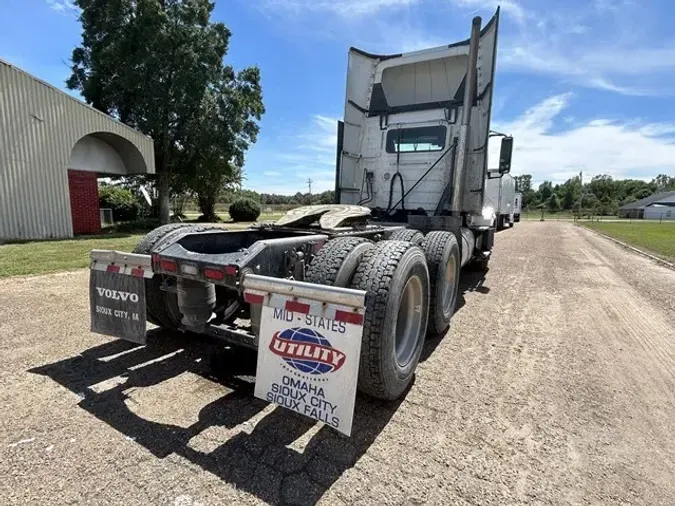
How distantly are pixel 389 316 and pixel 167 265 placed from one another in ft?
5.67

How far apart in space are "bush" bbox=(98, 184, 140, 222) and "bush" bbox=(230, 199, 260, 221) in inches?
259

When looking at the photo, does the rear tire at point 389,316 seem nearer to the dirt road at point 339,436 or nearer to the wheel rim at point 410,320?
the wheel rim at point 410,320

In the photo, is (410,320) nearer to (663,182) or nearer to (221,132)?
(221,132)

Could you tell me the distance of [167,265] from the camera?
2842 millimetres

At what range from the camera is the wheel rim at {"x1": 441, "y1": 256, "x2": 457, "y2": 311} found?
15.1 ft

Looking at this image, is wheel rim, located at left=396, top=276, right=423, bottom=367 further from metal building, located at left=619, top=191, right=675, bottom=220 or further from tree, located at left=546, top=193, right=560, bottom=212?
tree, located at left=546, top=193, right=560, bottom=212

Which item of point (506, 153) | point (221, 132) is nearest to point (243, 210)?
point (221, 132)

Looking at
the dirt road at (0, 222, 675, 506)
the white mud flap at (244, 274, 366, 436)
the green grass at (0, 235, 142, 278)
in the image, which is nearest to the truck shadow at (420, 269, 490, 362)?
the dirt road at (0, 222, 675, 506)

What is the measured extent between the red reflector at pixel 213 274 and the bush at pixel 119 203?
85.1 feet

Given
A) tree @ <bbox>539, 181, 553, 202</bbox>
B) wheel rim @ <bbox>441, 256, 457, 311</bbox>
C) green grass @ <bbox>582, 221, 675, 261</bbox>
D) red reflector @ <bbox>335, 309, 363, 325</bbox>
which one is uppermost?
tree @ <bbox>539, 181, 553, 202</bbox>

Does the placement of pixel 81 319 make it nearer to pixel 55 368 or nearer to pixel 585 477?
pixel 55 368

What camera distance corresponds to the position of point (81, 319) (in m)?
4.48

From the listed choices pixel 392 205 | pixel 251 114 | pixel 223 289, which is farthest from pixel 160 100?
pixel 223 289

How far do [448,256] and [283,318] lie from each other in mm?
2906
